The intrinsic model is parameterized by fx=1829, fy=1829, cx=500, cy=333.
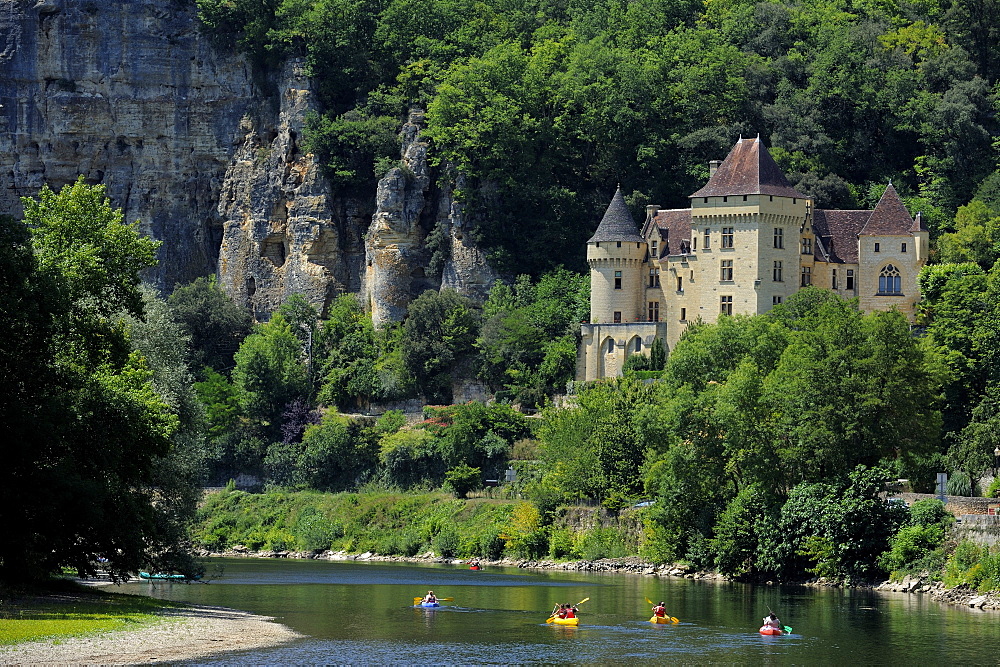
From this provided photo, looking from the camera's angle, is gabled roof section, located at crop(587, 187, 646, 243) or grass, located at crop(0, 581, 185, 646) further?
gabled roof section, located at crop(587, 187, 646, 243)

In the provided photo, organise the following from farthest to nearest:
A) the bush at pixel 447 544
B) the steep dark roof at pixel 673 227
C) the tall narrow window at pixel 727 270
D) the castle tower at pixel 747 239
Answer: the steep dark roof at pixel 673 227 < the tall narrow window at pixel 727 270 < the castle tower at pixel 747 239 < the bush at pixel 447 544

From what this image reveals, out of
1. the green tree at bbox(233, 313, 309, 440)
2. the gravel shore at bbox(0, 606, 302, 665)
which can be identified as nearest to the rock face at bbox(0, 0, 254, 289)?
the green tree at bbox(233, 313, 309, 440)

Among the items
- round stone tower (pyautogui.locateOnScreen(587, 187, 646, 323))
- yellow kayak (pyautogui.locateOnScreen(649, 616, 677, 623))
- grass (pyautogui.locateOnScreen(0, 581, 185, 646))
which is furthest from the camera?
round stone tower (pyautogui.locateOnScreen(587, 187, 646, 323))

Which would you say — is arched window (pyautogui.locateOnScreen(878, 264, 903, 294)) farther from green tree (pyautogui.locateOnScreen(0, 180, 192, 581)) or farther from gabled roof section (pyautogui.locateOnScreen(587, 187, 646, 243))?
green tree (pyautogui.locateOnScreen(0, 180, 192, 581))

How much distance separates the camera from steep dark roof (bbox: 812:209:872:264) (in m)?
102

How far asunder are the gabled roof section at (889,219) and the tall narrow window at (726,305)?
8288 mm

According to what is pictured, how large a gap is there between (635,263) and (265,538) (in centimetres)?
2591

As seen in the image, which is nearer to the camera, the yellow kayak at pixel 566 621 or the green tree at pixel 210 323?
the yellow kayak at pixel 566 621

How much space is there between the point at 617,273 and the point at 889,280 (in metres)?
15.2

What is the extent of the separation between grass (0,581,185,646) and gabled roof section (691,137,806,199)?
49.5m

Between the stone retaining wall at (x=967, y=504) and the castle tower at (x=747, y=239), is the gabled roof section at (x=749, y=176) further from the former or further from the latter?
the stone retaining wall at (x=967, y=504)

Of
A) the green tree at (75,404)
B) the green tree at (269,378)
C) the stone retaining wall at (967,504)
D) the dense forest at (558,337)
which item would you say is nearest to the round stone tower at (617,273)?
the dense forest at (558,337)

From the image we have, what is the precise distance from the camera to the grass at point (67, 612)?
47.6 metres

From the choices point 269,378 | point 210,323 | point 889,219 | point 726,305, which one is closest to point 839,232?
point 889,219
